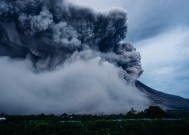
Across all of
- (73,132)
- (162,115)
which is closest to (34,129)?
(73,132)

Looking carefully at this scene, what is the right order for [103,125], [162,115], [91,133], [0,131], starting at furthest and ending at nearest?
[162,115], [103,125], [0,131], [91,133]

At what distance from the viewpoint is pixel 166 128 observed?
28.6m

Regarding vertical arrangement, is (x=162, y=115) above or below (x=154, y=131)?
above

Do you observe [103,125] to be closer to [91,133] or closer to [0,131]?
[91,133]

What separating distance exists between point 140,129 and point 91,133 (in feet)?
15.4

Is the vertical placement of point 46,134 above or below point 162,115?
below

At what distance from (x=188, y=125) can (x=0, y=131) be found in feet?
59.7

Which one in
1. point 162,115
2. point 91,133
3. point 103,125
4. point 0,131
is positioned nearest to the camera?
point 91,133

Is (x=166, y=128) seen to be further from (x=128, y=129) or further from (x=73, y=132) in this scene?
(x=73, y=132)

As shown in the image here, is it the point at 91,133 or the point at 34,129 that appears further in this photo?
the point at 34,129

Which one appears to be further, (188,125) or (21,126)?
(21,126)

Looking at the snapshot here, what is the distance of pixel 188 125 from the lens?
2869 centimetres

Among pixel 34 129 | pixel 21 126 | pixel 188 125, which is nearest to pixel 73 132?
pixel 34 129

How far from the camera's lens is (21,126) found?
3278 cm
